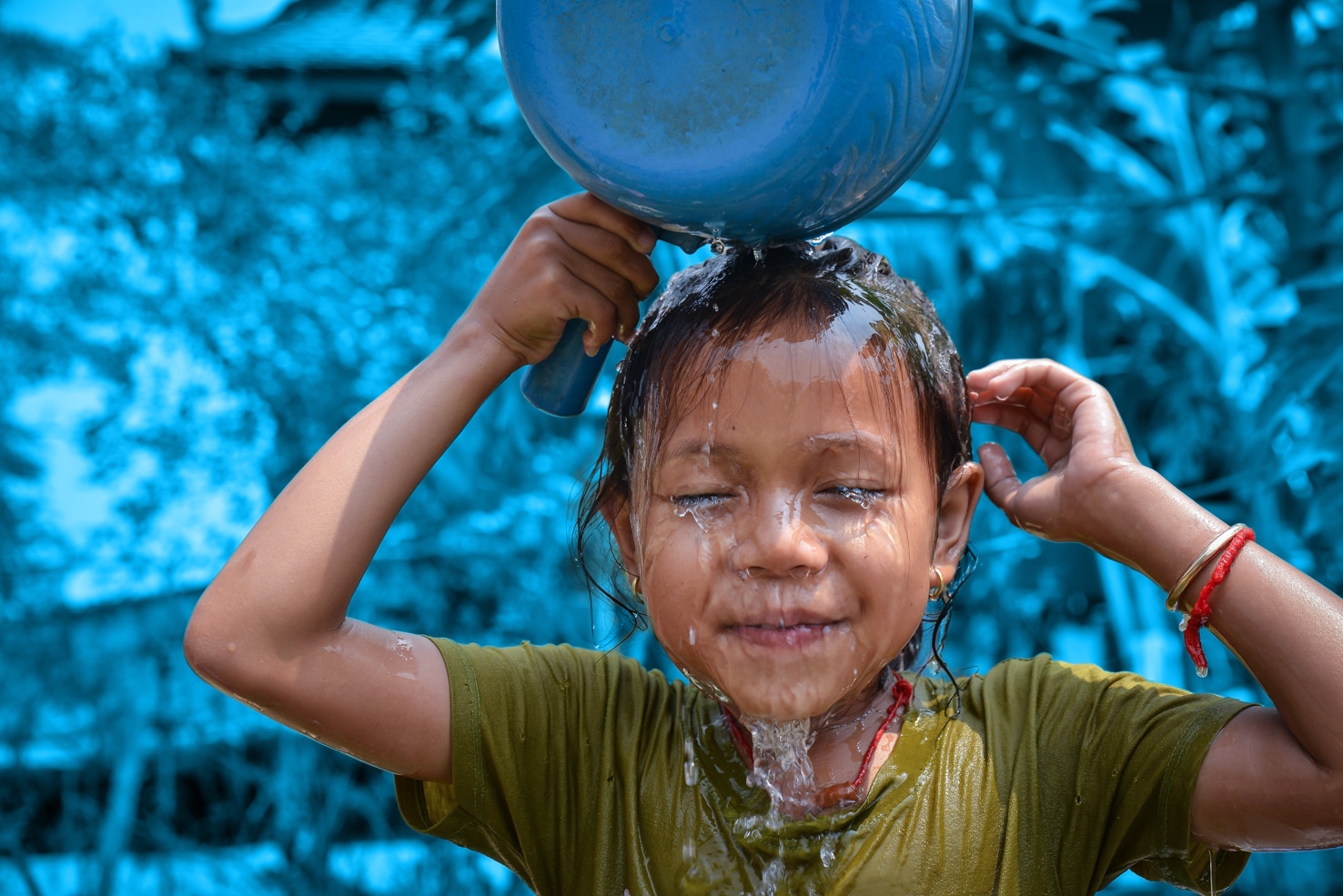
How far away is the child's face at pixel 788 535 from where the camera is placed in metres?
1.41

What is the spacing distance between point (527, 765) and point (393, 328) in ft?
7.71

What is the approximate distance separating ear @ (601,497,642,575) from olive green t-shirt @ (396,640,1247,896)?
0.17 m

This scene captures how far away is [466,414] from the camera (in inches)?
65.1

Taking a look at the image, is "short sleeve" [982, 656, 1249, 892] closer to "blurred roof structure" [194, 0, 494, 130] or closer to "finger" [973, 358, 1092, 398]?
"finger" [973, 358, 1092, 398]

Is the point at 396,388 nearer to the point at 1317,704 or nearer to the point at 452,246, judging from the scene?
the point at 1317,704

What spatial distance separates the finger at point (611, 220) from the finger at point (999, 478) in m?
0.66

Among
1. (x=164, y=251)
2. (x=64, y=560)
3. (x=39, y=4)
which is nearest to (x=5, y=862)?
(x=64, y=560)

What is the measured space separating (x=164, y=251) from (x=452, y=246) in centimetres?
91

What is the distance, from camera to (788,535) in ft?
4.56

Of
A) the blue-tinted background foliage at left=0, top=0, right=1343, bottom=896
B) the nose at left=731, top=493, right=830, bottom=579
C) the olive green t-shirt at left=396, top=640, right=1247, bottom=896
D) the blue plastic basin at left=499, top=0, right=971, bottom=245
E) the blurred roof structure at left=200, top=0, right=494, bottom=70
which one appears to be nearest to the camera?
the blue plastic basin at left=499, top=0, right=971, bottom=245

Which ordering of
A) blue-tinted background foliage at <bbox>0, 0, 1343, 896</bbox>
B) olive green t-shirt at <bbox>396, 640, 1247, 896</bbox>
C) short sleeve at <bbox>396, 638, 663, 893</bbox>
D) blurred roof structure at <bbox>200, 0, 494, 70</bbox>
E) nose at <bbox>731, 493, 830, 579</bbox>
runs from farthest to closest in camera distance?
blurred roof structure at <bbox>200, 0, 494, 70</bbox>, blue-tinted background foliage at <bbox>0, 0, 1343, 896</bbox>, short sleeve at <bbox>396, 638, 663, 893</bbox>, olive green t-shirt at <bbox>396, 640, 1247, 896</bbox>, nose at <bbox>731, 493, 830, 579</bbox>

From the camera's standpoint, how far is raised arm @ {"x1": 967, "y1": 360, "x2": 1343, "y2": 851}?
1388 millimetres

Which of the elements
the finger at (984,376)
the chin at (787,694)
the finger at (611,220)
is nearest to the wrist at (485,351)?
the finger at (611,220)

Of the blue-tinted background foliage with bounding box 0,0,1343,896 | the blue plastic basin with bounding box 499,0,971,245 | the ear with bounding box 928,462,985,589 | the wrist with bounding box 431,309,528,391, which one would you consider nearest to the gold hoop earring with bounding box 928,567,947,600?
the ear with bounding box 928,462,985,589
